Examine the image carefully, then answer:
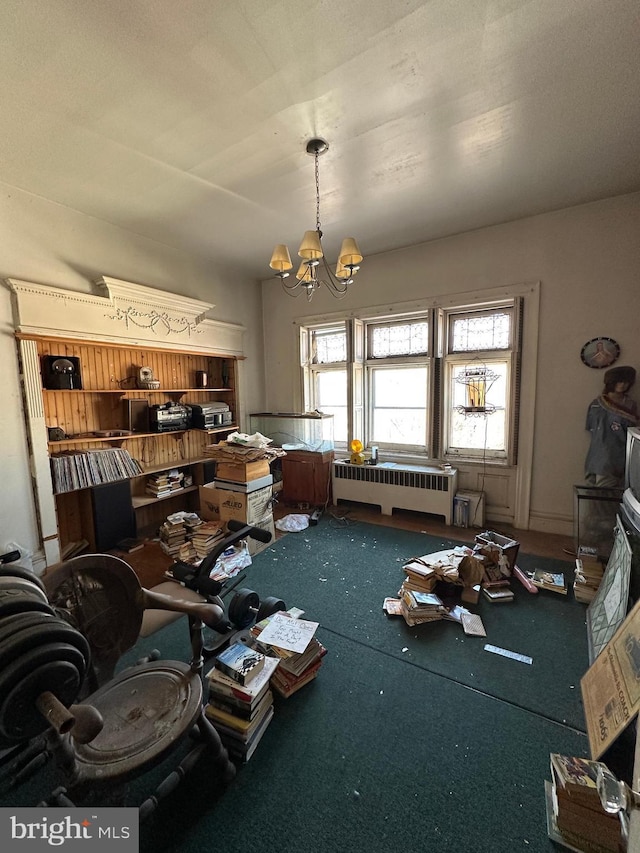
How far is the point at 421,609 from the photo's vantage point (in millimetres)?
2123

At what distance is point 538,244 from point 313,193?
2.10 metres

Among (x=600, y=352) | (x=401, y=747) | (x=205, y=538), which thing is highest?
(x=600, y=352)

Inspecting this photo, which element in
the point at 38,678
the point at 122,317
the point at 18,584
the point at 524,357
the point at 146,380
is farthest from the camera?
the point at 146,380

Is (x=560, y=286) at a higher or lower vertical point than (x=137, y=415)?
higher

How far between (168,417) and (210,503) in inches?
40.1

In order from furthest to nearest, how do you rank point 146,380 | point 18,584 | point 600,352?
point 146,380 < point 600,352 < point 18,584

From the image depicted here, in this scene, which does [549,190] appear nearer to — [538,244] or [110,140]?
[538,244]

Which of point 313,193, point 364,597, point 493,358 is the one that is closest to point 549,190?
point 493,358

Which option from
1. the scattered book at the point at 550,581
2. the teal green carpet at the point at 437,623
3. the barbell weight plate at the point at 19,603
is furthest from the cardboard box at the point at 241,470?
the scattered book at the point at 550,581

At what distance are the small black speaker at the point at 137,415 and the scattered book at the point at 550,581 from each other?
3.64 metres

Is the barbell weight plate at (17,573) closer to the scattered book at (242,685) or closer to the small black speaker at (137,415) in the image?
the scattered book at (242,685)

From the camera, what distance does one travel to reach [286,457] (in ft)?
13.8

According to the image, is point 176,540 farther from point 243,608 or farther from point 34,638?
point 34,638

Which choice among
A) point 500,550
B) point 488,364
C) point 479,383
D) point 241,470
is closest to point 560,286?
point 488,364
